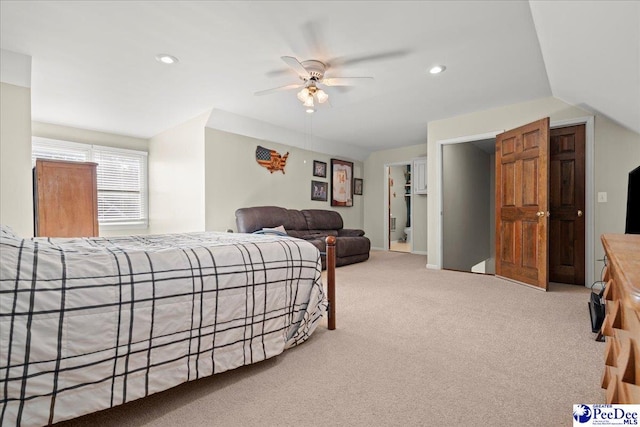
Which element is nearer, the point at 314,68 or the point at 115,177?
the point at 314,68

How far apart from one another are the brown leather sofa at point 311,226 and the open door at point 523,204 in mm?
2169

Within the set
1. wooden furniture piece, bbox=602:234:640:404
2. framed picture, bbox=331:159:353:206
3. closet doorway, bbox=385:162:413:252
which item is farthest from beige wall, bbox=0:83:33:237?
closet doorway, bbox=385:162:413:252

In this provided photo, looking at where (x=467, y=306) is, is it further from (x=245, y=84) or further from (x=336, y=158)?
(x=336, y=158)

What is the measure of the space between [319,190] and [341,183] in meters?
0.73

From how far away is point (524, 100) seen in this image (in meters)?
3.95

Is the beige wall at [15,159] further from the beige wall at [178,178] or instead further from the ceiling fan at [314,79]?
the ceiling fan at [314,79]

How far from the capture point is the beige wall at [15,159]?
9.04ft

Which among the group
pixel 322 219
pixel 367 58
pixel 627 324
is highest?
pixel 367 58

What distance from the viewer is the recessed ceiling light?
9.25 ft

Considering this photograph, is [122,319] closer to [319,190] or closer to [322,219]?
[322,219]

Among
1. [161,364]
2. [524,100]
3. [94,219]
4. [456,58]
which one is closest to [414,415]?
[161,364]

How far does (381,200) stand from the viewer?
7285mm

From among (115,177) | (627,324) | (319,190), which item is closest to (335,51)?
Result: (627,324)

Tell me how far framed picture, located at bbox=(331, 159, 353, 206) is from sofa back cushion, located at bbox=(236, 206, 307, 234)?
4.61 ft
